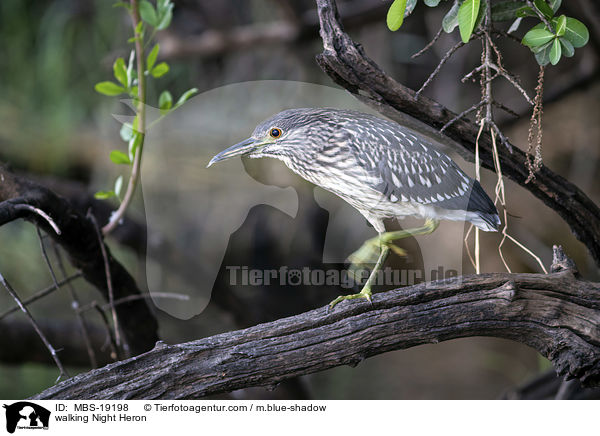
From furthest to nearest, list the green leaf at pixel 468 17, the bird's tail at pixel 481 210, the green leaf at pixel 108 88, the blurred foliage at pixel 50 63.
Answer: the blurred foliage at pixel 50 63, the green leaf at pixel 108 88, the bird's tail at pixel 481 210, the green leaf at pixel 468 17

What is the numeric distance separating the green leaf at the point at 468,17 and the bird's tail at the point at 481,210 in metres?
0.35

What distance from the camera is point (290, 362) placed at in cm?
102

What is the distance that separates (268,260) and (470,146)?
1236 mm

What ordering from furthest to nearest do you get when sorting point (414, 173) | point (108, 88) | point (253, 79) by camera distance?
point (253, 79), point (108, 88), point (414, 173)

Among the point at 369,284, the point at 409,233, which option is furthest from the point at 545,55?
the point at 369,284

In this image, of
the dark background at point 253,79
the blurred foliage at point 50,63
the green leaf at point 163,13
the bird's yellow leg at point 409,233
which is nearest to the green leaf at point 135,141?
the green leaf at point 163,13

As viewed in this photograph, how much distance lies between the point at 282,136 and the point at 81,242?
1.88ft

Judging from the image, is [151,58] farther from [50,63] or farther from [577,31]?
[50,63]

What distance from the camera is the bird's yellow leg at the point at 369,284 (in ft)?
3.50

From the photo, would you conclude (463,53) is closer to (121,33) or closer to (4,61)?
(121,33)

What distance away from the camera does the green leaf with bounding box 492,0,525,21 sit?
3.54 feet

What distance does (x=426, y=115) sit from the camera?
107cm

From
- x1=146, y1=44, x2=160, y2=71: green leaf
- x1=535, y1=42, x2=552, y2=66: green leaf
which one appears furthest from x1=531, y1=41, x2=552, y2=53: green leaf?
x1=146, y1=44, x2=160, y2=71: green leaf

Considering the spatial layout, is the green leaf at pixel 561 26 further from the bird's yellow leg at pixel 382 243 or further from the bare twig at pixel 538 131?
the bird's yellow leg at pixel 382 243
